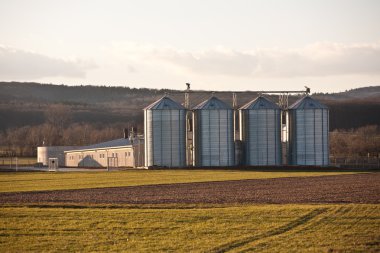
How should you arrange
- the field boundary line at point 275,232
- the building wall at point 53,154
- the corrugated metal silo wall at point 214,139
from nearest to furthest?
the field boundary line at point 275,232, the corrugated metal silo wall at point 214,139, the building wall at point 53,154

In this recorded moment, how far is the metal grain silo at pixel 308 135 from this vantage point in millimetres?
84250

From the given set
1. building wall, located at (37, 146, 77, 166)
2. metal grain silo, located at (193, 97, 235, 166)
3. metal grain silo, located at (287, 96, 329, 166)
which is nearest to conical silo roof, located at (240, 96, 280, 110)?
metal grain silo, located at (193, 97, 235, 166)

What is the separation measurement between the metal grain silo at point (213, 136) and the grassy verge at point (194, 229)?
4716cm

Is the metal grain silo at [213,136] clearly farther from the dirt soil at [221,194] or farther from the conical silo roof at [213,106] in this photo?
the dirt soil at [221,194]

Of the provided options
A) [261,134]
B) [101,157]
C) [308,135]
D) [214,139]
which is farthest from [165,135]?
[101,157]

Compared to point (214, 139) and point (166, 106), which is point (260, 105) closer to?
point (214, 139)

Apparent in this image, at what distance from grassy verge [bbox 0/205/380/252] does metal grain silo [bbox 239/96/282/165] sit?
4809 cm

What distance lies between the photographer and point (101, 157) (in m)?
98.2

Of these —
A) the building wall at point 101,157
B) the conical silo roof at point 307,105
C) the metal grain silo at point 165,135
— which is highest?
the conical silo roof at point 307,105

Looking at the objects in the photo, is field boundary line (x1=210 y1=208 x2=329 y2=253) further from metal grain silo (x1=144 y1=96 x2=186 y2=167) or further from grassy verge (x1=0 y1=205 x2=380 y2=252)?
metal grain silo (x1=144 y1=96 x2=186 y2=167)

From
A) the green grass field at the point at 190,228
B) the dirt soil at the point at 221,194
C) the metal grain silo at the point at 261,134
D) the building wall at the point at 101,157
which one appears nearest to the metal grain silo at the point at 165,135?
the metal grain silo at the point at 261,134

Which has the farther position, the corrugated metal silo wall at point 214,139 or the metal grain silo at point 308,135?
the metal grain silo at point 308,135

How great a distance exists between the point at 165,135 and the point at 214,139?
18.1 ft

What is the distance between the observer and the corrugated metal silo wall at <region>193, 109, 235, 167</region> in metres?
84.1
